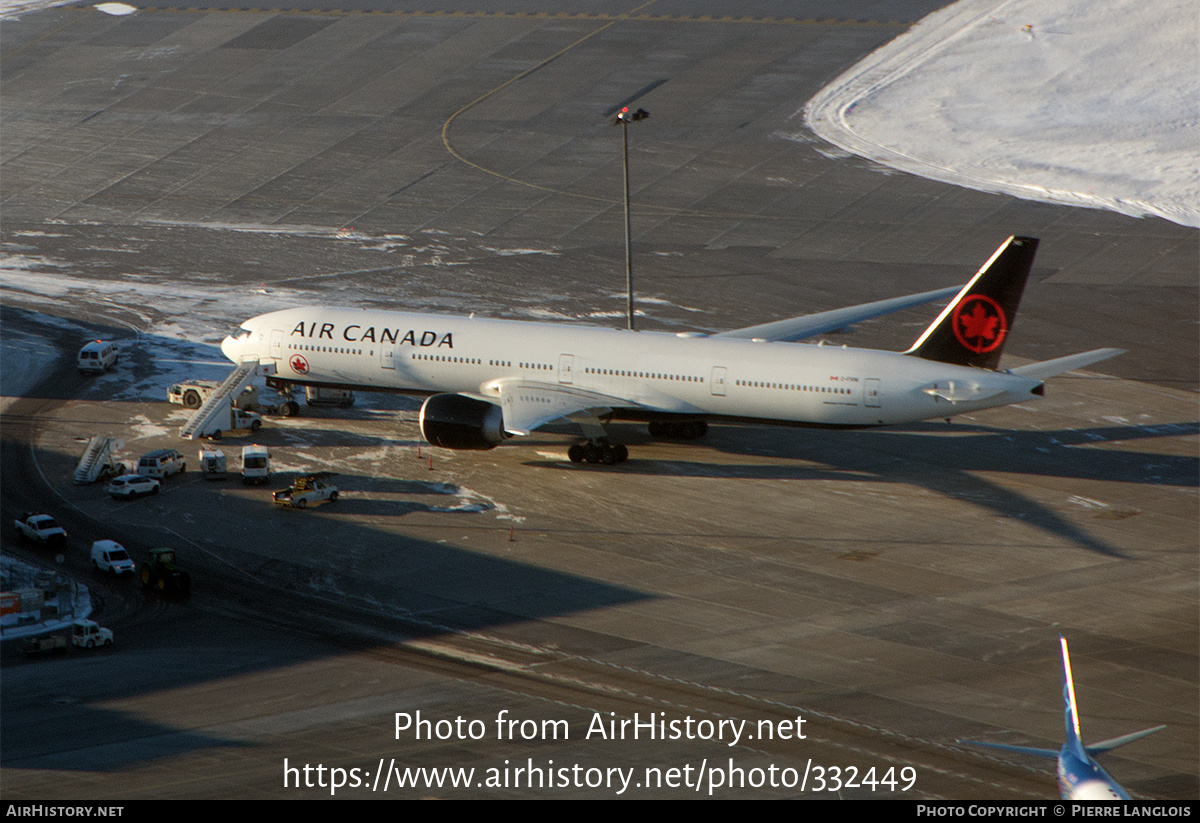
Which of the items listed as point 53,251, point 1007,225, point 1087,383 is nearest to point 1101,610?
point 1087,383

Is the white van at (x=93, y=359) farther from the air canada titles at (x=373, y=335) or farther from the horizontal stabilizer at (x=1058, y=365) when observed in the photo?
the horizontal stabilizer at (x=1058, y=365)

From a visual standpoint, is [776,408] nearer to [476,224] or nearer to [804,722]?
[804,722]

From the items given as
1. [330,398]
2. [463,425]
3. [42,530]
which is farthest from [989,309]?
[42,530]

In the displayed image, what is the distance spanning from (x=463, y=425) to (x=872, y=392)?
52.6ft

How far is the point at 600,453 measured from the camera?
57.5 metres

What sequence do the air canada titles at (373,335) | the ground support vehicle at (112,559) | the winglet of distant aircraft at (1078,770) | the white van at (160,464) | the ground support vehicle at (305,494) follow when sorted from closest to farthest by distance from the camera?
the winglet of distant aircraft at (1078,770) → the ground support vehicle at (112,559) → the ground support vehicle at (305,494) → the white van at (160,464) → the air canada titles at (373,335)

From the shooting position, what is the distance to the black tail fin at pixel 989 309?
176 ft

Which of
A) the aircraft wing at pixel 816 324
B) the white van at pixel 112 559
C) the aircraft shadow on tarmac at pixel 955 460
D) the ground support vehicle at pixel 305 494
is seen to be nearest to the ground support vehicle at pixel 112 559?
the white van at pixel 112 559

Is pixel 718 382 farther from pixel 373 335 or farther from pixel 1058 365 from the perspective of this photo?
pixel 373 335

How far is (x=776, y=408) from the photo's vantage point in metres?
55.9

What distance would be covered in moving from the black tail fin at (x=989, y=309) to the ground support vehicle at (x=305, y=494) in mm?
24386

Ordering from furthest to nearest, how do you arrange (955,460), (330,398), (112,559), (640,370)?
1. (330,398)
2. (955,460)
3. (640,370)
4. (112,559)

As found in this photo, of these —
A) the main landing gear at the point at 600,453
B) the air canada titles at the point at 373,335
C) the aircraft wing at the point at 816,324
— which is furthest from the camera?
the aircraft wing at the point at 816,324

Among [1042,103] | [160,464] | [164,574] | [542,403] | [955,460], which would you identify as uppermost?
[1042,103]
